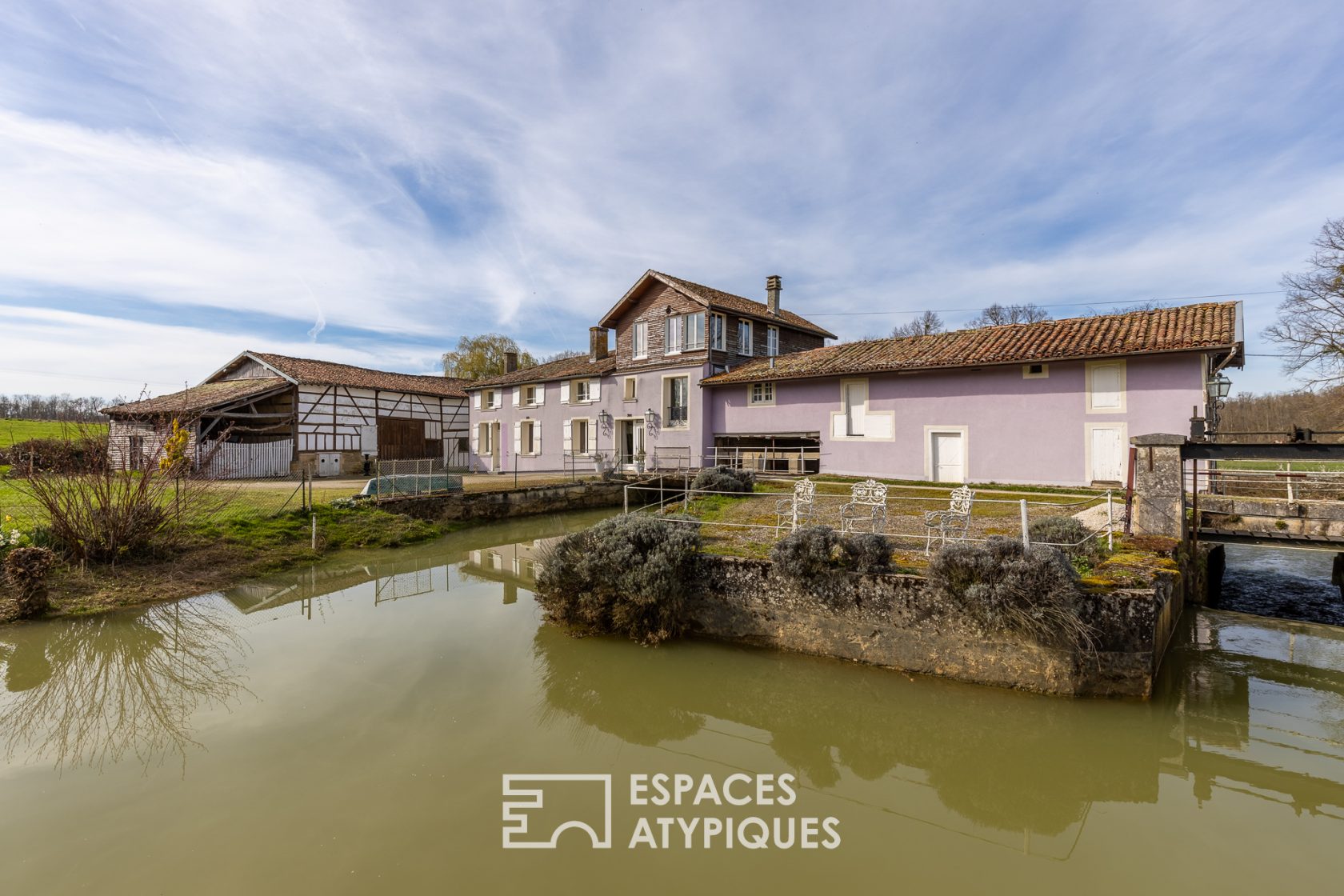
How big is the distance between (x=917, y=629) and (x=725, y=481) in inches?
420

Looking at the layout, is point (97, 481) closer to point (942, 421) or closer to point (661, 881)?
point (661, 881)

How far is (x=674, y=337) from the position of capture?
23109 millimetres

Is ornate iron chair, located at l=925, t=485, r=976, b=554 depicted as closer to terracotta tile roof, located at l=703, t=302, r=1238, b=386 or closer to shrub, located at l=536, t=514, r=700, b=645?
shrub, located at l=536, t=514, r=700, b=645

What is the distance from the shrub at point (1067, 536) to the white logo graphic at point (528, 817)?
6316 millimetres

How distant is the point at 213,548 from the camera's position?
12.3m

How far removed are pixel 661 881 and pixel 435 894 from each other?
1414 millimetres

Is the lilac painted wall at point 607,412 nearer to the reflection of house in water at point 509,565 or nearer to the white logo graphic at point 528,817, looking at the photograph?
the reflection of house in water at point 509,565

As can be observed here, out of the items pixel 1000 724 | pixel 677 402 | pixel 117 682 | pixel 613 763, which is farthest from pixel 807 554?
pixel 677 402

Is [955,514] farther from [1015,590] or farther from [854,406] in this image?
[854,406]

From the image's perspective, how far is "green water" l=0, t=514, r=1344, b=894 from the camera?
389 cm

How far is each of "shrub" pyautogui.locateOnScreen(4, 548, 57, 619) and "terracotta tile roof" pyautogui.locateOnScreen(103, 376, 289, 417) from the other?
15.7m

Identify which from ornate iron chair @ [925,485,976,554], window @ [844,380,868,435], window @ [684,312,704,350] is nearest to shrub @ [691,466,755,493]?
window @ [844,380,868,435]

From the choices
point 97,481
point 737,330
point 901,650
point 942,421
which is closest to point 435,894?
point 901,650

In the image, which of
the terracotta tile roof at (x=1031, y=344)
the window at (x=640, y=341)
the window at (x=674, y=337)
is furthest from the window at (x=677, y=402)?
the window at (x=640, y=341)
